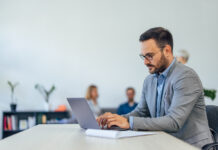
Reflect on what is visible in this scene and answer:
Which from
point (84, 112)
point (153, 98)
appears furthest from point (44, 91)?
point (84, 112)

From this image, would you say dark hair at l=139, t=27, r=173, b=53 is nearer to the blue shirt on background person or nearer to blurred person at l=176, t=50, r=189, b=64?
blurred person at l=176, t=50, r=189, b=64

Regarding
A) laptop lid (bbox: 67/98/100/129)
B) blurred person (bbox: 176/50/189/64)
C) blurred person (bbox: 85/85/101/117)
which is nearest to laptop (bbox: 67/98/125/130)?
laptop lid (bbox: 67/98/100/129)

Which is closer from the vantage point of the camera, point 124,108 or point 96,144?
point 96,144

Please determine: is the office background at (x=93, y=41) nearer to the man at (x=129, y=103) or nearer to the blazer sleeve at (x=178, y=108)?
the man at (x=129, y=103)

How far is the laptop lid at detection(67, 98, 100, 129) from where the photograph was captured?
144cm

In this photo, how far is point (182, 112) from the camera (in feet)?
4.78

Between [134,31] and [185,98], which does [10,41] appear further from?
[185,98]

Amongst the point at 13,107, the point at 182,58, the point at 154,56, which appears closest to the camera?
the point at 154,56

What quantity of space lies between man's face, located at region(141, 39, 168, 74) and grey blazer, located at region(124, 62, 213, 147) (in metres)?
0.07

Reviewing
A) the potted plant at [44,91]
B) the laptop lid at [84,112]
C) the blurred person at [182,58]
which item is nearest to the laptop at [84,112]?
the laptop lid at [84,112]

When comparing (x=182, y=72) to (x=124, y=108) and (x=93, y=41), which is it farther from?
Result: (x=93, y=41)

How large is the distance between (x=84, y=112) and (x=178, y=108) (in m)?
0.51

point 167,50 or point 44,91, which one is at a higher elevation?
point 167,50

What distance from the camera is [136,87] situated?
5.26 meters
